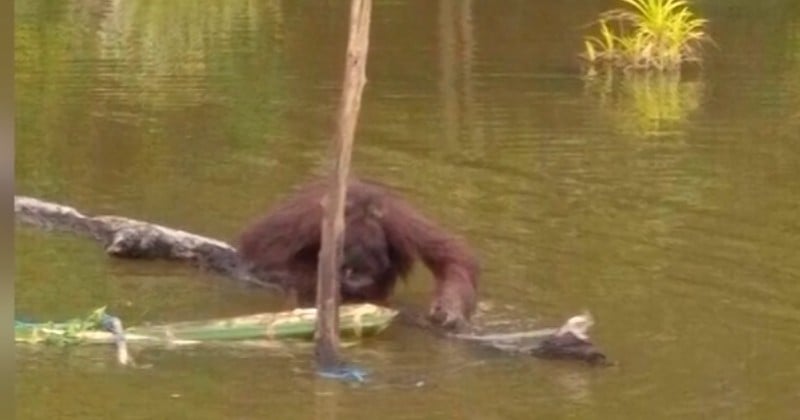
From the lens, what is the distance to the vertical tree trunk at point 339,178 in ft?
18.0

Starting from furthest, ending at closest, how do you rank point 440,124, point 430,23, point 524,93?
1. point 430,23
2. point 524,93
3. point 440,124

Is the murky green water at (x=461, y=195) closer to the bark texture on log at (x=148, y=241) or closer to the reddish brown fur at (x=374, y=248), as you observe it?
the bark texture on log at (x=148, y=241)

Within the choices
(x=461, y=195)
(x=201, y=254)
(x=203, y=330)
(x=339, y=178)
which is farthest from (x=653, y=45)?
(x=339, y=178)

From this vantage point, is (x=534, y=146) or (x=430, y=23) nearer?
(x=534, y=146)

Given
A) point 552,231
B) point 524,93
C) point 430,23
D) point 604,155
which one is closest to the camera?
point 552,231

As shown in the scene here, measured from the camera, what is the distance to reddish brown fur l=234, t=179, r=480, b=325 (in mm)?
6504

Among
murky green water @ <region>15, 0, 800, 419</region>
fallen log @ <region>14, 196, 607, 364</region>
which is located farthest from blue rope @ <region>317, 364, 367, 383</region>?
fallen log @ <region>14, 196, 607, 364</region>

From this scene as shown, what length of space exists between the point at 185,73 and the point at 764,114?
5.47 m

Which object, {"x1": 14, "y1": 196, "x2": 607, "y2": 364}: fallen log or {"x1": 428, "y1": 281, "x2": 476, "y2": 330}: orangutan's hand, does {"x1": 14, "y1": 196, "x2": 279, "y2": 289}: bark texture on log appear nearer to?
{"x1": 14, "y1": 196, "x2": 607, "y2": 364}: fallen log

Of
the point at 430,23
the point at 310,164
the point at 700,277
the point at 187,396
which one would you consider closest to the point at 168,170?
the point at 310,164

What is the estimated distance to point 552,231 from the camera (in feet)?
→ 28.0

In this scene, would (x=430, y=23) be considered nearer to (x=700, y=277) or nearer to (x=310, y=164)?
(x=310, y=164)

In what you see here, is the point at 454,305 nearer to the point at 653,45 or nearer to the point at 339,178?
the point at 339,178

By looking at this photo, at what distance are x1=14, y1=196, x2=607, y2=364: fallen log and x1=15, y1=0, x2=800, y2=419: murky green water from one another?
3.5 inches
